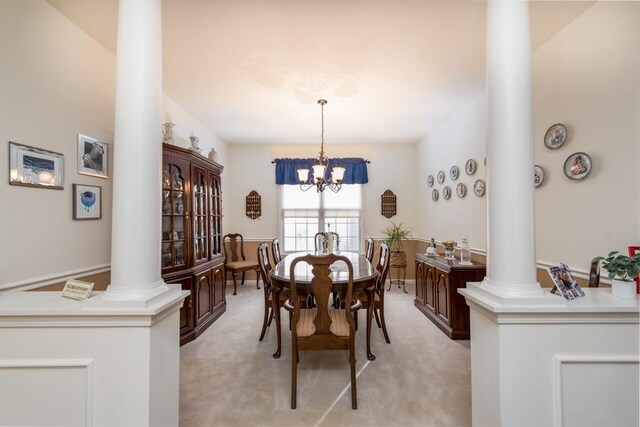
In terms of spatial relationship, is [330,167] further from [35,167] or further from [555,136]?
[35,167]

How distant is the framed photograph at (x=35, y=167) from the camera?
1666mm

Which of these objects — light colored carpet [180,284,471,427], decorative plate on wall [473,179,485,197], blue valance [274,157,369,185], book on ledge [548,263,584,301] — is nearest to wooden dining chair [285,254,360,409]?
light colored carpet [180,284,471,427]

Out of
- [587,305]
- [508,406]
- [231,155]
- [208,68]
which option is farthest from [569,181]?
[231,155]

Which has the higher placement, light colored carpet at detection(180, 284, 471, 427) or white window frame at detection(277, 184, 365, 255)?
white window frame at detection(277, 184, 365, 255)

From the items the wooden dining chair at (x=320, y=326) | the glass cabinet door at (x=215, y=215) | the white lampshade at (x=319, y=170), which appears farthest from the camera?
the glass cabinet door at (x=215, y=215)

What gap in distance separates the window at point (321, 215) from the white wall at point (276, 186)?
190 mm

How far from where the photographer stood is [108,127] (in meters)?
2.44

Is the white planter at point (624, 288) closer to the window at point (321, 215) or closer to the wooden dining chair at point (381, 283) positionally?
the wooden dining chair at point (381, 283)

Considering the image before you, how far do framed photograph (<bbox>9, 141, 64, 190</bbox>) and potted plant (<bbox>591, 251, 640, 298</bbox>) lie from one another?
333 cm

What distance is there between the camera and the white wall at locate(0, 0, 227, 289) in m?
1.64

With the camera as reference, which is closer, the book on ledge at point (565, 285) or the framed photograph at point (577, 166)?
the book on ledge at point (565, 285)

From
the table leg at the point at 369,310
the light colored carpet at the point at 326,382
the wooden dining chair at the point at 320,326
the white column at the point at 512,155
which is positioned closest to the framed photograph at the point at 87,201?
the light colored carpet at the point at 326,382

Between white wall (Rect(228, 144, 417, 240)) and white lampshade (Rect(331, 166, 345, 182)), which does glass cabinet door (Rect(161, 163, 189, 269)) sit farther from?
white wall (Rect(228, 144, 417, 240))

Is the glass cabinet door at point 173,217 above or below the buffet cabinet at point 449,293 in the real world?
above
